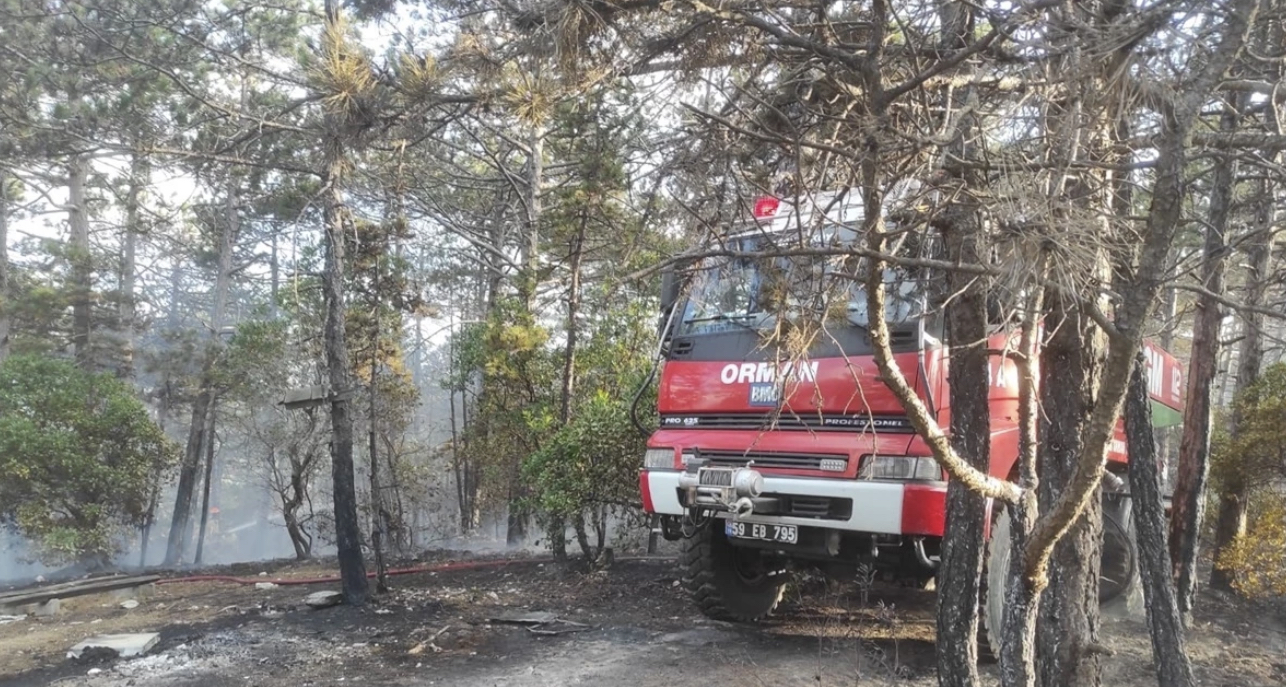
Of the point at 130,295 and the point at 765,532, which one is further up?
the point at 130,295

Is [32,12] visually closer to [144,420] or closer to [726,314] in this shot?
[144,420]

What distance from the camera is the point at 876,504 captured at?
15.7 ft

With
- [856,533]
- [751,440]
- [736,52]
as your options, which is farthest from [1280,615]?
[736,52]

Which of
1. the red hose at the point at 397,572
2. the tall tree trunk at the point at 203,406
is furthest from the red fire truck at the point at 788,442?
the tall tree trunk at the point at 203,406

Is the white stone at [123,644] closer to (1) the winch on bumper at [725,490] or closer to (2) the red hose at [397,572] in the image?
(2) the red hose at [397,572]

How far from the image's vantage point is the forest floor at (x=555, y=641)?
5.27 metres

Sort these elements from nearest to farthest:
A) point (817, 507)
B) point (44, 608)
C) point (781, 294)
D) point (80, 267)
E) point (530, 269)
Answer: point (781, 294) → point (817, 507) → point (44, 608) → point (530, 269) → point (80, 267)

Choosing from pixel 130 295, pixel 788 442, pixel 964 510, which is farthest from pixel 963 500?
pixel 130 295

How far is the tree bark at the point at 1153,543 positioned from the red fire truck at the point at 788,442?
0.63 metres

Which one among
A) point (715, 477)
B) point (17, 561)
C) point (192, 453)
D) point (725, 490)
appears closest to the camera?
point (725, 490)

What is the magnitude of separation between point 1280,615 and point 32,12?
15.8m

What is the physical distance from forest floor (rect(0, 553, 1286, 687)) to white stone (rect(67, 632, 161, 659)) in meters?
0.09

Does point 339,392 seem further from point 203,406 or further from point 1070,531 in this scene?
point 203,406

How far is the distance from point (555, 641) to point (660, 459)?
1656mm
